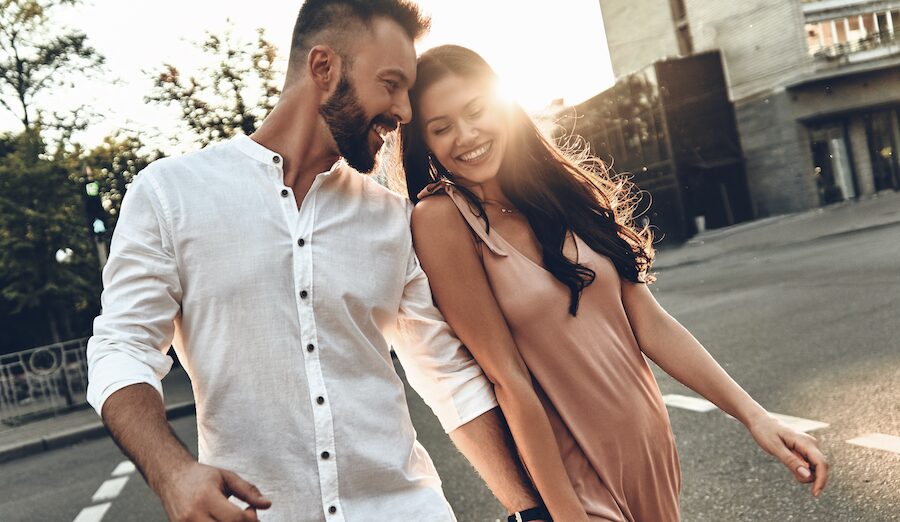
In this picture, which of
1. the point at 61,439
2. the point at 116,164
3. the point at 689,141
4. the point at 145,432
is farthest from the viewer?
the point at 689,141

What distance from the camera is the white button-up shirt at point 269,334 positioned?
1.67 meters

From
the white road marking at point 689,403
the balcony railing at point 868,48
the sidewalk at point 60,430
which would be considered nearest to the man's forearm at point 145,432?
the white road marking at point 689,403

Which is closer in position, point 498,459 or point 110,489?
point 498,459

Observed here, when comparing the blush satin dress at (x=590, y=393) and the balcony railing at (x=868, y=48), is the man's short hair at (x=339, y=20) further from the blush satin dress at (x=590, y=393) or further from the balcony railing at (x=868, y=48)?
the balcony railing at (x=868, y=48)

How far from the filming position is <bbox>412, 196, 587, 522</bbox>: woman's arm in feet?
6.08

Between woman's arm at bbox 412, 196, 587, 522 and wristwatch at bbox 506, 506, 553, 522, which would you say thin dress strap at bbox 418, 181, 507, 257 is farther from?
wristwatch at bbox 506, 506, 553, 522

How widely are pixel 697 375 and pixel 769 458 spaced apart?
2962mm

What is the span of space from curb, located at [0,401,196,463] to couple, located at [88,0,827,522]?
8988mm

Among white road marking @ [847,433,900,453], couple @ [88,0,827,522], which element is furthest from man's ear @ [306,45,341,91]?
white road marking @ [847,433,900,453]

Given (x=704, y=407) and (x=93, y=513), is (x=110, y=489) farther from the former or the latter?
(x=704, y=407)

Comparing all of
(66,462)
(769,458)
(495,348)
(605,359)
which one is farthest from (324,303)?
(66,462)

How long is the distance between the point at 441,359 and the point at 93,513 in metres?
5.10

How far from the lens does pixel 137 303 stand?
5.29ft

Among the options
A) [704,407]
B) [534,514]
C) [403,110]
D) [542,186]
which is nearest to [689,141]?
[704,407]
